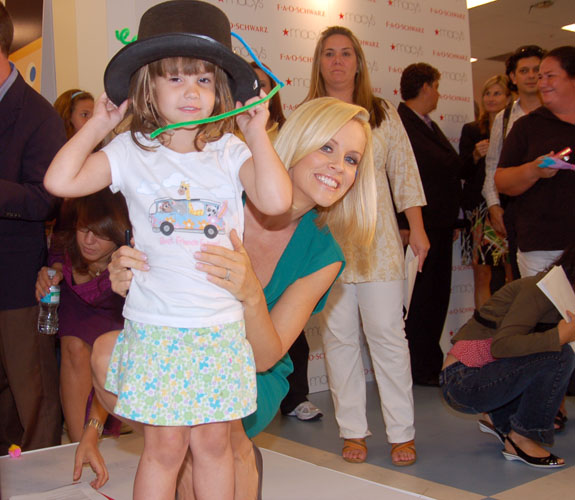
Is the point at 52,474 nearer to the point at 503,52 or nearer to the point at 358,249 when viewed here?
the point at 358,249

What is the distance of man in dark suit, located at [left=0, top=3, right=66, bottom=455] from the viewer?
7.54 ft

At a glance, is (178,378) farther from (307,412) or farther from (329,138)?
(307,412)

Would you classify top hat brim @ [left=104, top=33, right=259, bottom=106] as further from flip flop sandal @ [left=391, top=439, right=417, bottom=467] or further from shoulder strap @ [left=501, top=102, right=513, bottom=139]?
shoulder strap @ [left=501, top=102, right=513, bottom=139]

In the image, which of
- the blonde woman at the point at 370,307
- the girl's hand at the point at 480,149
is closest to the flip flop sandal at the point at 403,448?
the blonde woman at the point at 370,307

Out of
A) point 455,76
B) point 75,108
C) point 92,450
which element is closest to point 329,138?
point 92,450

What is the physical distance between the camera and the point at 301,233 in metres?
1.79

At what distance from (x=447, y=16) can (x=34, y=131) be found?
11.8 feet

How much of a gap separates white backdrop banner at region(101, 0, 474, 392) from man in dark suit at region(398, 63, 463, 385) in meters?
0.46

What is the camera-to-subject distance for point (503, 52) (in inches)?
378

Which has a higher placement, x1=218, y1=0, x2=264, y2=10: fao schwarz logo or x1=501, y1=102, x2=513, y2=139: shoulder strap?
x1=218, y1=0, x2=264, y2=10: fao schwarz logo

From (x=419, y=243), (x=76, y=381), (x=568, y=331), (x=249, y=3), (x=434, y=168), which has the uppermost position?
(x=249, y=3)

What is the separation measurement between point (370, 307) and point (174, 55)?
182 cm

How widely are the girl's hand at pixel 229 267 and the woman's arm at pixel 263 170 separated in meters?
0.10

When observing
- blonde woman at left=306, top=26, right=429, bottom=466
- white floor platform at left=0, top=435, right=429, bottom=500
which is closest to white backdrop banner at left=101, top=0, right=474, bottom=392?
blonde woman at left=306, top=26, right=429, bottom=466
